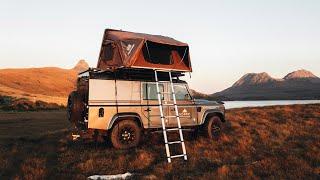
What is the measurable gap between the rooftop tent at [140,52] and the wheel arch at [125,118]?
1571mm

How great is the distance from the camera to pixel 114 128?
1162 cm

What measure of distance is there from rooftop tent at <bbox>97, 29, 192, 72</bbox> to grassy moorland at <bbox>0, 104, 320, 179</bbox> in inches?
102

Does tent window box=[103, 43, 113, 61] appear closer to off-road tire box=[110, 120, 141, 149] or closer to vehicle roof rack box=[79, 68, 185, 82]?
vehicle roof rack box=[79, 68, 185, 82]

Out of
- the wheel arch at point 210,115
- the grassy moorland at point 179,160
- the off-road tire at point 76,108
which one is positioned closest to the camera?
the grassy moorland at point 179,160

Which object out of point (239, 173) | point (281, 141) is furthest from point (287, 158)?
point (281, 141)

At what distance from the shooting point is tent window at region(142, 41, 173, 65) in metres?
11.9

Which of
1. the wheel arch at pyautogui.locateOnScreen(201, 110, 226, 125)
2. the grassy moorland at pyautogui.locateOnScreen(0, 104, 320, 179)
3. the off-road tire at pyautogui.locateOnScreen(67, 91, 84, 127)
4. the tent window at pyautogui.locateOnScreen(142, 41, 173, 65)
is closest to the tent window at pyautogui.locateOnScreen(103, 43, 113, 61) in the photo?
the tent window at pyautogui.locateOnScreen(142, 41, 173, 65)

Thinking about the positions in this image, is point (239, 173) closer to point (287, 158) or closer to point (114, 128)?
point (287, 158)

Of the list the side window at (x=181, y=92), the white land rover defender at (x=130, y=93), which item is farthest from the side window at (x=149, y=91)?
the side window at (x=181, y=92)

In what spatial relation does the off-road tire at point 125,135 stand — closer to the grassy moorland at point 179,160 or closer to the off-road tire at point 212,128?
the grassy moorland at point 179,160

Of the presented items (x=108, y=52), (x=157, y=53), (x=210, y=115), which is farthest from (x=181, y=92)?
(x=108, y=52)

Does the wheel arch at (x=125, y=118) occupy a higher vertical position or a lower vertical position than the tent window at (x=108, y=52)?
lower

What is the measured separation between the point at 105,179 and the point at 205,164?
289 centimetres

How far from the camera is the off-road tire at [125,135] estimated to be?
11656mm
